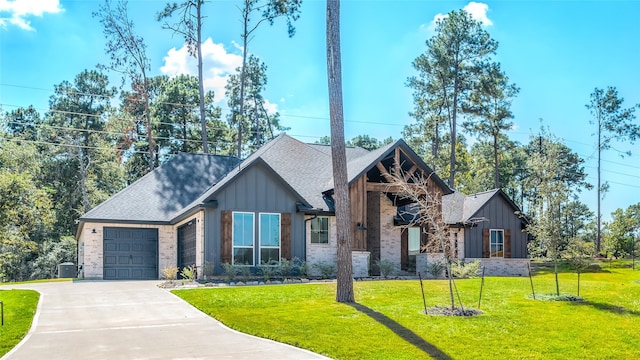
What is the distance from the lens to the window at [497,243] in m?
28.0

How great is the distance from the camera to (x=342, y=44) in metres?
15.5

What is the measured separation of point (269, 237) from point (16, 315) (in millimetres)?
9866

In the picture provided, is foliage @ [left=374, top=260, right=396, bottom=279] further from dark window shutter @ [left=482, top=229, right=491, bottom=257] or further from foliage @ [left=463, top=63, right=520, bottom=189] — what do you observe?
foliage @ [left=463, top=63, right=520, bottom=189]

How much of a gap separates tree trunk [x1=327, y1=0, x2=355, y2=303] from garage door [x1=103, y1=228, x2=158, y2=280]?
1225cm

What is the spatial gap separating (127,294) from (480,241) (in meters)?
16.5

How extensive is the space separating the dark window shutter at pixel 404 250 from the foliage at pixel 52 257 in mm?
22664

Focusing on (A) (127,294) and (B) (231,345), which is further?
(A) (127,294)

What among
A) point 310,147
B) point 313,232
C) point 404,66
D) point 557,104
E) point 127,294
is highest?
point 404,66

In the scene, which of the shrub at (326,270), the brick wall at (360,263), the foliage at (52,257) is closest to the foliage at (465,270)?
the brick wall at (360,263)

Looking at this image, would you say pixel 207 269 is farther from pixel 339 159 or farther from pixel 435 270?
pixel 435 270

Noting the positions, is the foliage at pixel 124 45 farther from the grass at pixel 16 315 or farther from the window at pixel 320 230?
the grass at pixel 16 315

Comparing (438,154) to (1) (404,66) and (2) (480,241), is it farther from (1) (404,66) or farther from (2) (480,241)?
(2) (480,241)

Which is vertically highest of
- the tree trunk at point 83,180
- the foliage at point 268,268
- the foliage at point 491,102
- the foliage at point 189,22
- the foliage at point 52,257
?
the foliage at point 189,22

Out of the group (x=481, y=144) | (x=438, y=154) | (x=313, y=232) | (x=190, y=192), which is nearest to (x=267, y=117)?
(x=438, y=154)
